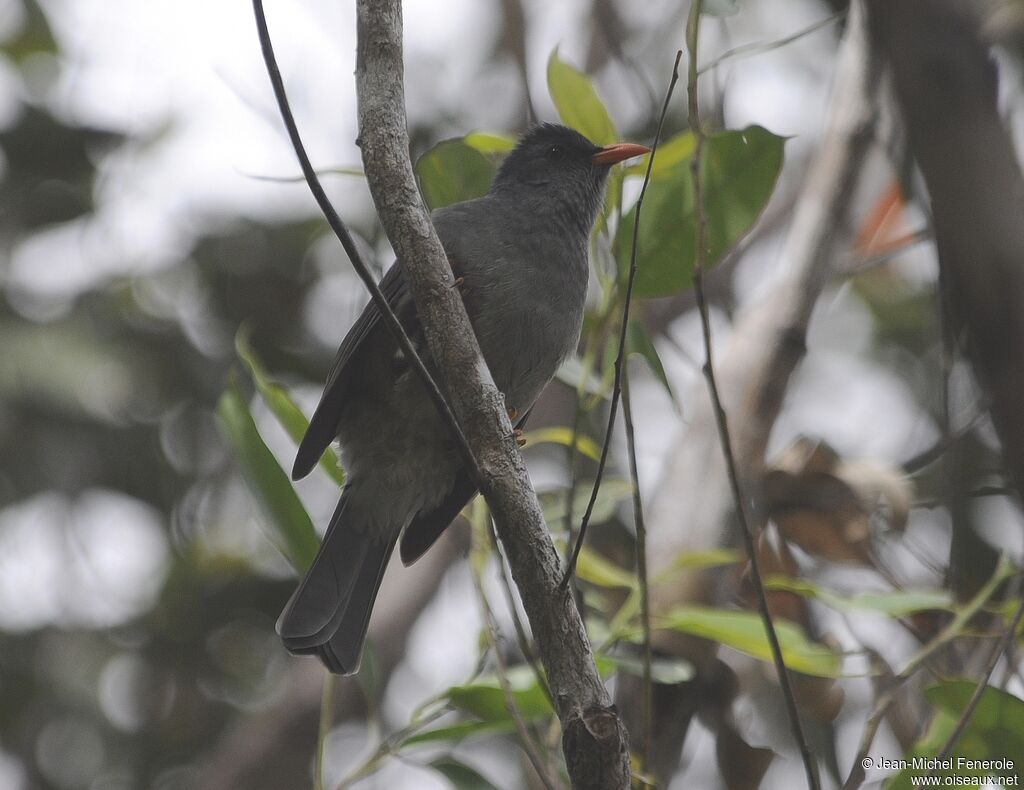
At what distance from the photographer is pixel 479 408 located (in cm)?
224

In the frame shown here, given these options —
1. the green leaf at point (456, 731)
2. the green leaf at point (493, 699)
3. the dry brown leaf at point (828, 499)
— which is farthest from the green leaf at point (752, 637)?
the dry brown leaf at point (828, 499)

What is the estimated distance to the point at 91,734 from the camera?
230 inches

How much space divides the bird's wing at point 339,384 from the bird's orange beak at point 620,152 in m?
0.90

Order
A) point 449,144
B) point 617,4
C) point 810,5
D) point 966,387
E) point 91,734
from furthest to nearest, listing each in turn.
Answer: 1. point 617,4
2. point 810,5
3. point 91,734
4. point 966,387
5. point 449,144

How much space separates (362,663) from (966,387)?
242 centimetres

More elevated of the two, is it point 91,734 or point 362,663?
point 362,663

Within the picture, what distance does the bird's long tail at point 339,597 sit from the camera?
3086mm

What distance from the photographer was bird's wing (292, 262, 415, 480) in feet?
10.3

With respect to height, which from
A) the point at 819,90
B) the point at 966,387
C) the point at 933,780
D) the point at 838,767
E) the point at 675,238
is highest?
the point at 819,90

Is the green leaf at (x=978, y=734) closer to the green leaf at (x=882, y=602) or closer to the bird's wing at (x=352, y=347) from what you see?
the green leaf at (x=882, y=602)

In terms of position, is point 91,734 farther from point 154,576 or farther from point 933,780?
point 933,780

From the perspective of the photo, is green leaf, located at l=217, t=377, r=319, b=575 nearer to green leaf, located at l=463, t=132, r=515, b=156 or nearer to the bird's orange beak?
green leaf, located at l=463, t=132, r=515, b=156

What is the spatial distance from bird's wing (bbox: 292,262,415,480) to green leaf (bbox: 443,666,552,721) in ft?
2.57

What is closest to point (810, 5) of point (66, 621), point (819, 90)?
point (819, 90)
